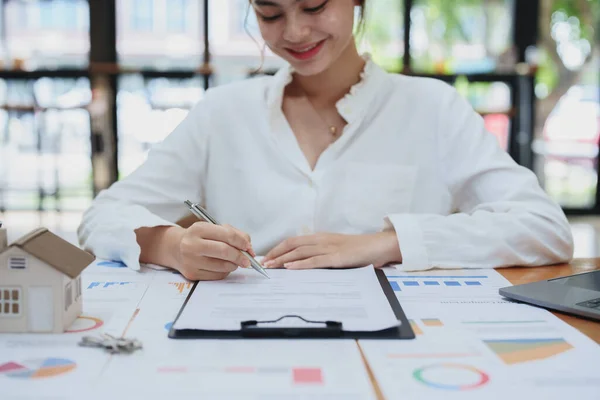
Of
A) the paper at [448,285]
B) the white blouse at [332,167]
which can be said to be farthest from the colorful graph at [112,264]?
the paper at [448,285]

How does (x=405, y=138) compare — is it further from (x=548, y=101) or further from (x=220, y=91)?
(x=548, y=101)

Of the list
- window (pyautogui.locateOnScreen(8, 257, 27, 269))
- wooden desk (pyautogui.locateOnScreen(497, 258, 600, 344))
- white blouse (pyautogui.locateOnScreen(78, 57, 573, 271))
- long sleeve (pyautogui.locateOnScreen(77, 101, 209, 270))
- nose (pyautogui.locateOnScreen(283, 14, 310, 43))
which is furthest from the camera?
white blouse (pyautogui.locateOnScreen(78, 57, 573, 271))

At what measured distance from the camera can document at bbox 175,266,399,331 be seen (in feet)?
Result: 2.45

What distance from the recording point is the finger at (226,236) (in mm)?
938

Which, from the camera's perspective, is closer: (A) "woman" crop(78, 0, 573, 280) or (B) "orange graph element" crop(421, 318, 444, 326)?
(B) "orange graph element" crop(421, 318, 444, 326)

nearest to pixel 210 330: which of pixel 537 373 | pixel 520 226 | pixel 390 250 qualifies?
pixel 537 373

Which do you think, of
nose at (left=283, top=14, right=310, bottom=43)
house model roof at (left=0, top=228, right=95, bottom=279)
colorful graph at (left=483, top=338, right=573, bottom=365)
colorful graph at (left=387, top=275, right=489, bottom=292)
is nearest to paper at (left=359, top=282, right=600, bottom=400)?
colorful graph at (left=483, top=338, right=573, bottom=365)

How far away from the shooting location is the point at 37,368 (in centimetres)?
63

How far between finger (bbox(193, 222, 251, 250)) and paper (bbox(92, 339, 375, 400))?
25cm

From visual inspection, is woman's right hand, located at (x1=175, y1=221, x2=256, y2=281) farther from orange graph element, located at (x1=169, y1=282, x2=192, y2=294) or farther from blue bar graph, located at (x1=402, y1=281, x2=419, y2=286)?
blue bar graph, located at (x1=402, y1=281, x2=419, y2=286)

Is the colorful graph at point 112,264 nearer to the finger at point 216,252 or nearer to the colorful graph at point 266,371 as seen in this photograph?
the finger at point 216,252

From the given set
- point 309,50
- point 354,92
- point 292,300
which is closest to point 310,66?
point 309,50

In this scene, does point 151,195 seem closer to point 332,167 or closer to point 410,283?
point 332,167

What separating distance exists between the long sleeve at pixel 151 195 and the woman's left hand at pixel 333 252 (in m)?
0.22
